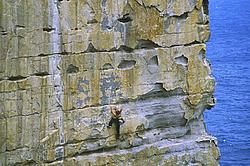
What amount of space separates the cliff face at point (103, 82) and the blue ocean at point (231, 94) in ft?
34.8

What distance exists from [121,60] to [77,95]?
39.7 inches

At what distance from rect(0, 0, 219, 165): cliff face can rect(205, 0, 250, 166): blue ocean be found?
418 inches

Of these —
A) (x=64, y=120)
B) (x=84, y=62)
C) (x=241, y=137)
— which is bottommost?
(x=241, y=137)

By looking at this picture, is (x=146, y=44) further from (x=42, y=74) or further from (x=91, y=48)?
(x=42, y=74)

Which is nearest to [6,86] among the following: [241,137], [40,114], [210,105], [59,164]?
[40,114]

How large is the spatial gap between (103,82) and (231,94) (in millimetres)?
21285

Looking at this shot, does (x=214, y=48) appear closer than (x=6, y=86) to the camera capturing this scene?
No

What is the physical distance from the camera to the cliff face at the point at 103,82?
12.0m

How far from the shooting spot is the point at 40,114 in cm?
1225

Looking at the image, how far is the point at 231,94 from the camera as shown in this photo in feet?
110

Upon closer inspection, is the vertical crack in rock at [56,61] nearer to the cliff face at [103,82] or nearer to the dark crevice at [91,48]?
the cliff face at [103,82]

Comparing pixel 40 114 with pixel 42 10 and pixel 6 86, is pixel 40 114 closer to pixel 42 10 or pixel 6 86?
pixel 6 86

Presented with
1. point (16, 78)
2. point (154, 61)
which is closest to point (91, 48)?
point (154, 61)

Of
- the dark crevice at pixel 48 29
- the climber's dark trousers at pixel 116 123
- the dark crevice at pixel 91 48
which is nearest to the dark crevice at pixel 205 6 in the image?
the dark crevice at pixel 91 48
